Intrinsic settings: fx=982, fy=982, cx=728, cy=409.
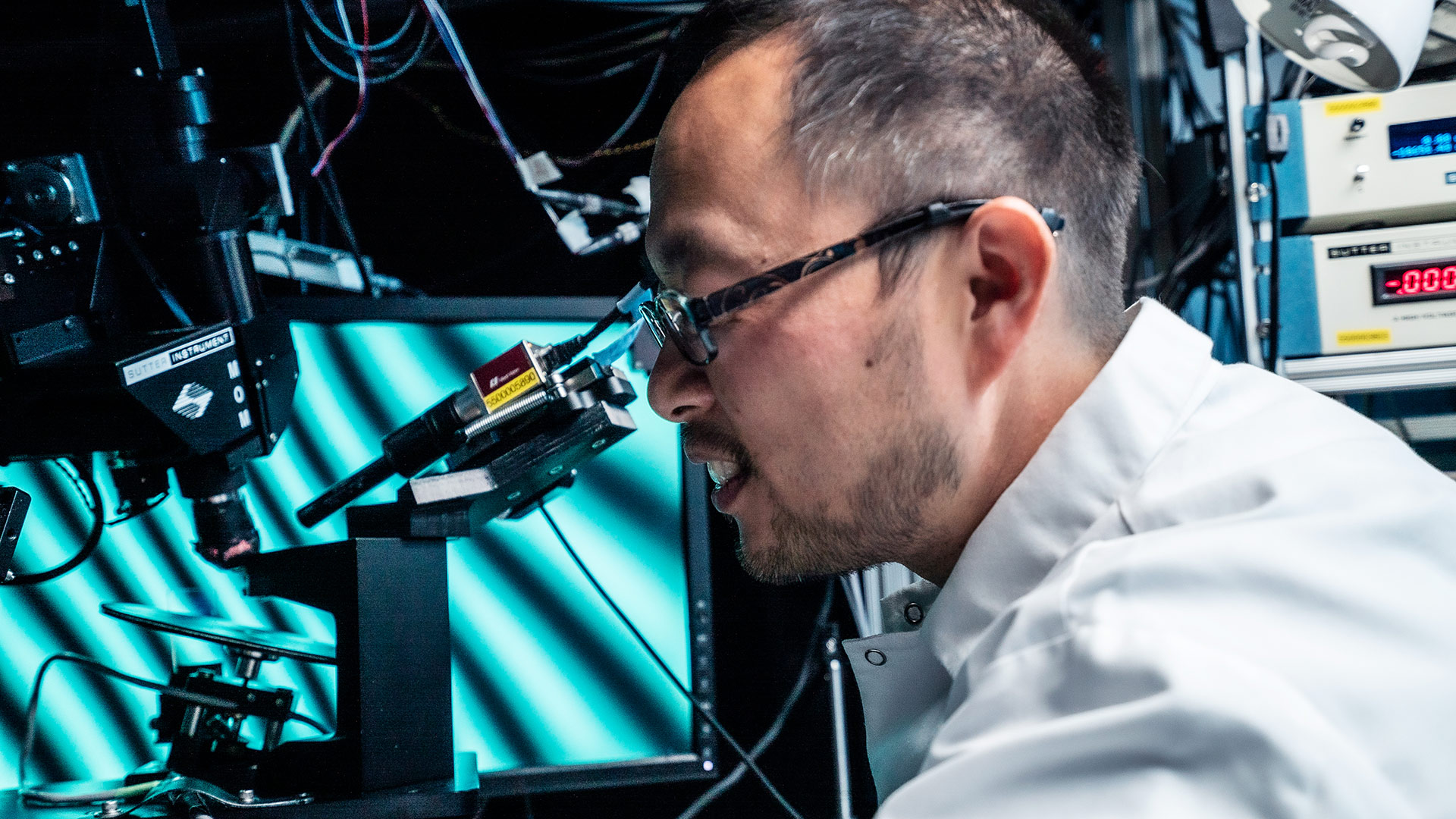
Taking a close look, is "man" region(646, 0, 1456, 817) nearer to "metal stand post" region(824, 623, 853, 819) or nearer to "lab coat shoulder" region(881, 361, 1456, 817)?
"lab coat shoulder" region(881, 361, 1456, 817)

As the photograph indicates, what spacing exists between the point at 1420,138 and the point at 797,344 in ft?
3.96

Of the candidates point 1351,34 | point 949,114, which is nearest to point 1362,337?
point 1351,34

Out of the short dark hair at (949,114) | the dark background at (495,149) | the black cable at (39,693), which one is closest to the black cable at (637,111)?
the dark background at (495,149)

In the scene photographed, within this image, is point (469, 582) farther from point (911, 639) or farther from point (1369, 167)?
point (1369, 167)

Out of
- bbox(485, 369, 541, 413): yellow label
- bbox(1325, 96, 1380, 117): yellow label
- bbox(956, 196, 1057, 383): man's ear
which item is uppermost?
bbox(1325, 96, 1380, 117): yellow label

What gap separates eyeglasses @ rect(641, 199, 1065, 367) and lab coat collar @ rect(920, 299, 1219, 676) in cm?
12

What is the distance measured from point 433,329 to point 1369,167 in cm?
133

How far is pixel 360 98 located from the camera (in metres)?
1.48

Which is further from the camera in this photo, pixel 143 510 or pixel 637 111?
pixel 637 111

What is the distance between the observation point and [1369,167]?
141cm

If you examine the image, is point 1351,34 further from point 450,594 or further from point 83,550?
point 83,550

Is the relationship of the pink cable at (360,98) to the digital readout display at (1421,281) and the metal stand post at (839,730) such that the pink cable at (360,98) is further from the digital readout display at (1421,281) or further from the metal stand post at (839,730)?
the digital readout display at (1421,281)

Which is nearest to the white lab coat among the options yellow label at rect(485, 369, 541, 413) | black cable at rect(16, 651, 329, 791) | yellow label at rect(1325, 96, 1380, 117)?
yellow label at rect(485, 369, 541, 413)

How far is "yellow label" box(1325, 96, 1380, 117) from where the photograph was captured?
141cm
